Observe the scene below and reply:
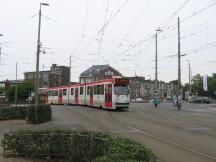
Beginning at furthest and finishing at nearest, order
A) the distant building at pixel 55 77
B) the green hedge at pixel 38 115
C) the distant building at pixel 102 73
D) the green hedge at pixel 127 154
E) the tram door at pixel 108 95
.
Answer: the distant building at pixel 55 77 < the distant building at pixel 102 73 < the tram door at pixel 108 95 < the green hedge at pixel 38 115 < the green hedge at pixel 127 154

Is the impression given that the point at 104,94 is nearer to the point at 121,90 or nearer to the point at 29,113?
the point at 121,90

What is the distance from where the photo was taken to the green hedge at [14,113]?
1278 inches

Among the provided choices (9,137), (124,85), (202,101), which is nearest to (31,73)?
(202,101)

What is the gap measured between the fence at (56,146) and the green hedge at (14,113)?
18378 mm

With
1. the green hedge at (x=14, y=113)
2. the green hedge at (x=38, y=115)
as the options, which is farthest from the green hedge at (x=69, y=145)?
the green hedge at (x=14, y=113)

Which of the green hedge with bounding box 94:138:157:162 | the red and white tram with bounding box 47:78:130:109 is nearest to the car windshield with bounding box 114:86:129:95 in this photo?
the red and white tram with bounding box 47:78:130:109

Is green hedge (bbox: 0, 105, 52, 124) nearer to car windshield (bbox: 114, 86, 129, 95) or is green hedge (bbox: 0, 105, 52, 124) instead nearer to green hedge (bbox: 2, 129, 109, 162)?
car windshield (bbox: 114, 86, 129, 95)

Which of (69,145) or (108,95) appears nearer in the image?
(69,145)

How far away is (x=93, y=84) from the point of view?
43.5 metres

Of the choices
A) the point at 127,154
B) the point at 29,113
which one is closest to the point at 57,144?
the point at 127,154

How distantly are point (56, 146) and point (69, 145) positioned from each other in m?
0.69

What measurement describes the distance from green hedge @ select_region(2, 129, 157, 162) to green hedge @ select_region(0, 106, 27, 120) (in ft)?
60.5

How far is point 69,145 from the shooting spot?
12438 mm

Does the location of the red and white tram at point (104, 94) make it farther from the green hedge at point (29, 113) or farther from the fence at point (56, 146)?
the fence at point (56, 146)
